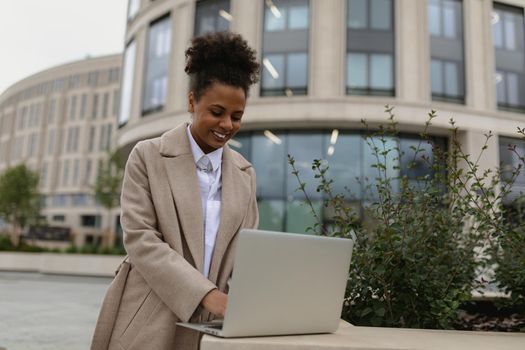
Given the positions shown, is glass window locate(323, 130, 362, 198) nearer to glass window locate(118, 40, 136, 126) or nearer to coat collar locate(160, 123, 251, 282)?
glass window locate(118, 40, 136, 126)

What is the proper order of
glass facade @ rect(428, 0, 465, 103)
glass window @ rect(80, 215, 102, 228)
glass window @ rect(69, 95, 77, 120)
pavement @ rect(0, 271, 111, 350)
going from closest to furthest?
pavement @ rect(0, 271, 111, 350) → glass facade @ rect(428, 0, 465, 103) → glass window @ rect(80, 215, 102, 228) → glass window @ rect(69, 95, 77, 120)

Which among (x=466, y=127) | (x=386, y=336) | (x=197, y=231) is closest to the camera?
(x=386, y=336)

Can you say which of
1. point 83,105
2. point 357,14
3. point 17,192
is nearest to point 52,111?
point 83,105

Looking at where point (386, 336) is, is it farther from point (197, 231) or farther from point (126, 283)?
point (126, 283)

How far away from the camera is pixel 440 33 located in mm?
18688

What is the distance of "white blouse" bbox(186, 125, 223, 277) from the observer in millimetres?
1798

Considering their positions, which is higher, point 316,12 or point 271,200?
Result: point 316,12

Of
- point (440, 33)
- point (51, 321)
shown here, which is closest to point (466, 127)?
point (440, 33)

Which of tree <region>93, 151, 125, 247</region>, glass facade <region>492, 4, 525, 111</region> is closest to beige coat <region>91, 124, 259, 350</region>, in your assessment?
glass facade <region>492, 4, 525, 111</region>

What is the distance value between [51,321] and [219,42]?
6.37m

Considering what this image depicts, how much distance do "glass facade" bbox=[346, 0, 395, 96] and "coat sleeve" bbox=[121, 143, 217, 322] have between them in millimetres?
16897

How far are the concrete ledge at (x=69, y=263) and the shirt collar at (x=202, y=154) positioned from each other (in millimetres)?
18197

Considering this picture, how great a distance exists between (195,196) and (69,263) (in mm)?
21339

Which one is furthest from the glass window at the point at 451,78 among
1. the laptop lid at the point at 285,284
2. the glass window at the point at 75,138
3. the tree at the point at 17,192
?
the glass window at the point at 75,138
